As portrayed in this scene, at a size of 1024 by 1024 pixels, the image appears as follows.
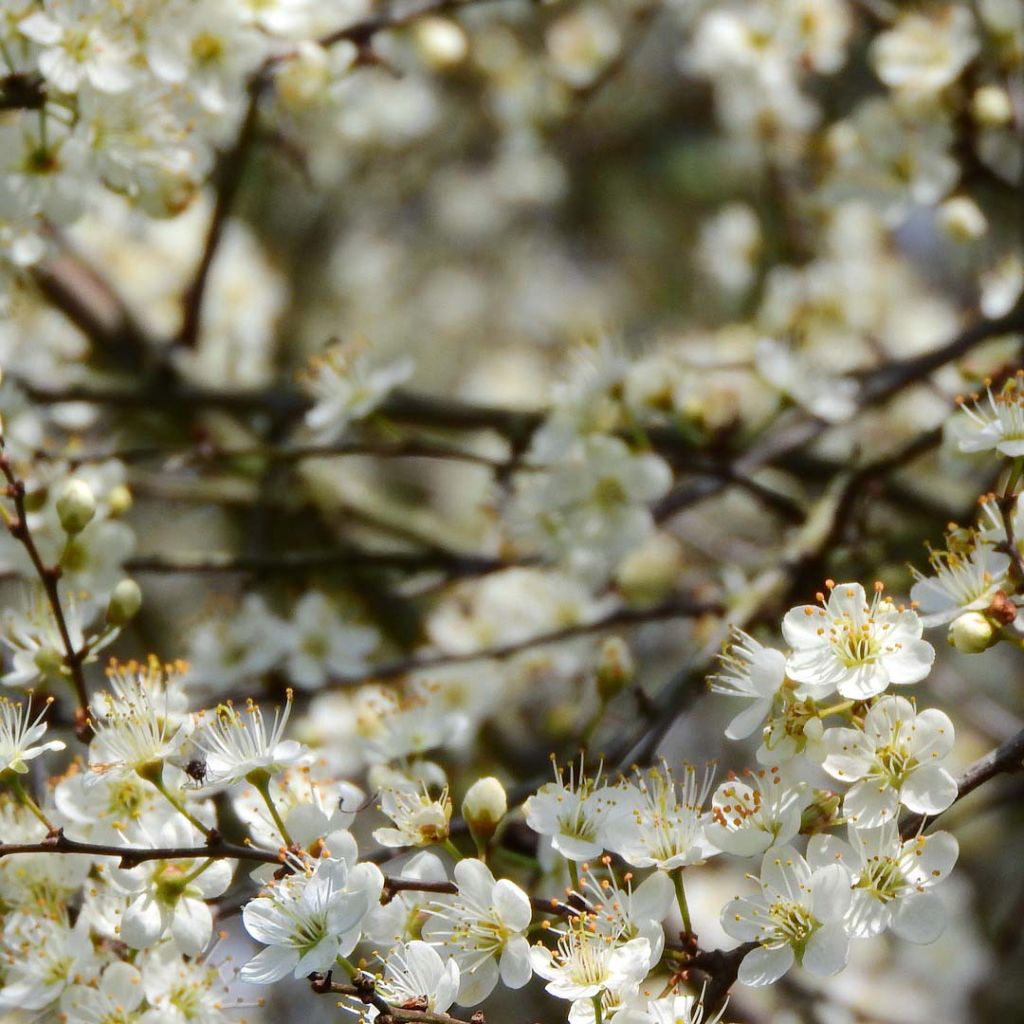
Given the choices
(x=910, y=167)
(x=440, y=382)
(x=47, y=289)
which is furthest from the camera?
(x=440, y=382)

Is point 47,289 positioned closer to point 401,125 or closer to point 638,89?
point 401,125

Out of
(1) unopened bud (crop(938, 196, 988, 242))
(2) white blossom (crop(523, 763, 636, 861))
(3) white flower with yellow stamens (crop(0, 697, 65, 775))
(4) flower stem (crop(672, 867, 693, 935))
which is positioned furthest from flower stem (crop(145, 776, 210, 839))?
(1) unopened bud (crop(938, 196, 988, 242))

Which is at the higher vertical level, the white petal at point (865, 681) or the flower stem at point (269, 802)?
the white petal at point (865, 681)

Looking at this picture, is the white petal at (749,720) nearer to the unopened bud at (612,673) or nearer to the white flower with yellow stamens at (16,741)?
the unopened bud at (612,673)

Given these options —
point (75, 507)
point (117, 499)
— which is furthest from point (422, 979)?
point (117, 499)

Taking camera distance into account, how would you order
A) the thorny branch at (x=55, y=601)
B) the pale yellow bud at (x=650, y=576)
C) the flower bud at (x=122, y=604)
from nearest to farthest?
the thorny branch at (x=55, y=601) → the flower bud at (x=122, y=604) → the pale yellow bud at (x=650, y=576)

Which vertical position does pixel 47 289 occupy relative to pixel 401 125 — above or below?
above

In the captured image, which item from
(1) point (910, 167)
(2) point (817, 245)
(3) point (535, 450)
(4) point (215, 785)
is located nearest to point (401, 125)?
(2) point (817, 245)

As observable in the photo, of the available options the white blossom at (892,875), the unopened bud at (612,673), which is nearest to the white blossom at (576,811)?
the white blossom at (892,875)
